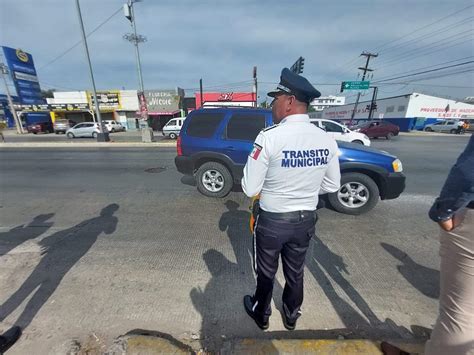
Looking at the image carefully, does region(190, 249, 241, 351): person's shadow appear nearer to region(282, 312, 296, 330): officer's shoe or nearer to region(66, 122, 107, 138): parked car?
region(282, 312, 296, 330): officer's shoe

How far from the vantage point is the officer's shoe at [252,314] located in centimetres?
201

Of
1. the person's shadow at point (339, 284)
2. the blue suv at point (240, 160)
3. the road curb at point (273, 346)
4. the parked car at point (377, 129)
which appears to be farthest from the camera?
the parked car at point (377, 129)

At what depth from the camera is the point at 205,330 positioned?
2.00 m

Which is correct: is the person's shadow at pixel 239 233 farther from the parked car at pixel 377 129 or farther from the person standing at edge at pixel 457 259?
the parked car at pixel 377 129

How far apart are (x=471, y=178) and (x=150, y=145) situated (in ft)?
55.9

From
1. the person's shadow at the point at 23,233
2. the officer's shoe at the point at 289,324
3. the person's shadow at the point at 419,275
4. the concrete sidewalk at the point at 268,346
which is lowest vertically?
the person's shadow at the point at 23,233

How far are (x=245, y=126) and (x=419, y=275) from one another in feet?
12.4

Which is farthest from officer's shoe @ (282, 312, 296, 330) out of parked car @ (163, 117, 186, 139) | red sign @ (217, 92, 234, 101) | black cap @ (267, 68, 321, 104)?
red sign @ (217, 92, 234, 101)

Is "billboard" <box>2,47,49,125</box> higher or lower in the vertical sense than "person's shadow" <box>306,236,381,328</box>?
higher

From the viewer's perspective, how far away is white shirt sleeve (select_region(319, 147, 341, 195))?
186 centimetres

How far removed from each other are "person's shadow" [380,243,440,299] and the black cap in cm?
242

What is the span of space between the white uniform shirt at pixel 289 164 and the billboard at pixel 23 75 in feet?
105

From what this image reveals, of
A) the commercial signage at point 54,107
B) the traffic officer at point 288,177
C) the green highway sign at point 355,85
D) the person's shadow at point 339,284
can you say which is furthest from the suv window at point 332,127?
the commercial signage at point 54,107

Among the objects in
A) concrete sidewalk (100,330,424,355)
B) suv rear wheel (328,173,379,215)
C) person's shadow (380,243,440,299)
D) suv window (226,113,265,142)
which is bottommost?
person's shadow (380,243,440,299)
